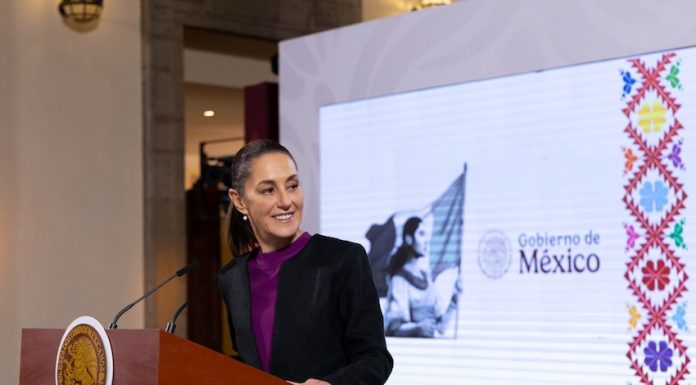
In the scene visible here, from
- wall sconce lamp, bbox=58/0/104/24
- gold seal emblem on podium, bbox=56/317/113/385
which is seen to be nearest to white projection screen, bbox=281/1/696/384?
wall sconce lamp, bbox=58/0/104/24

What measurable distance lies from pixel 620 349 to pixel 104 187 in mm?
4459

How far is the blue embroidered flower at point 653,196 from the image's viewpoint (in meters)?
Result: 4.57

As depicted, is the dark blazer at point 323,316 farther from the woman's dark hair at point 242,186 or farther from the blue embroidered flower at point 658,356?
the blue embroidered flower at point 658,356

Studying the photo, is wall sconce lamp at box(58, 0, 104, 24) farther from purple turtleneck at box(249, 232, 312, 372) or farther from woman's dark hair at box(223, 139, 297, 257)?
purple turtleneck at box(249, 232, 312, 372)

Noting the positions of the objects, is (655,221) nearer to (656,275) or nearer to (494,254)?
(656,275)

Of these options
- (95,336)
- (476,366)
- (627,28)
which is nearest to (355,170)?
(476,366)

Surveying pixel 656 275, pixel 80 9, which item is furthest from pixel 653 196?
pixel 80 9

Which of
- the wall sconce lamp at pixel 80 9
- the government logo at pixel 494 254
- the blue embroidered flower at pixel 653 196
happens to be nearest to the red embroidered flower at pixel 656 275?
the blue embroidered flower at pixel 653 196

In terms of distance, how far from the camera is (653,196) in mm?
4590

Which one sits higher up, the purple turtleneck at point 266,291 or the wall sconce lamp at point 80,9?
the wall sconce lamp at point 80,9

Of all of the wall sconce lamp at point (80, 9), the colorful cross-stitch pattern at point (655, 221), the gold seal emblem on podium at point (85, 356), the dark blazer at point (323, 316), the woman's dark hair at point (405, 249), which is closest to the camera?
the gold seal emblem on podium at point (85, 356)

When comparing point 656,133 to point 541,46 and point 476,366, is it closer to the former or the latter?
point 541,46

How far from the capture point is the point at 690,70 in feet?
14.8

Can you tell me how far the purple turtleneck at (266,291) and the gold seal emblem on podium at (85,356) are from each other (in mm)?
441
